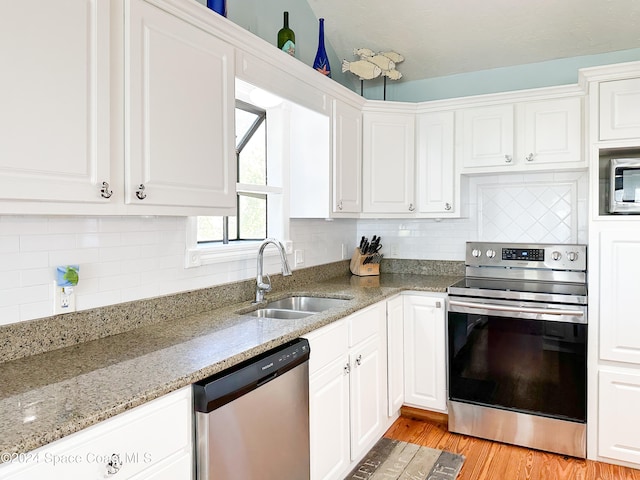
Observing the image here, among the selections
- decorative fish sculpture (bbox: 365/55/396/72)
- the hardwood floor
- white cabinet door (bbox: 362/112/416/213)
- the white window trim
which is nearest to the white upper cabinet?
white cabinet door (bbox: 362/112/416/213)

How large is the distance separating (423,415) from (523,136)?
6.39 feet

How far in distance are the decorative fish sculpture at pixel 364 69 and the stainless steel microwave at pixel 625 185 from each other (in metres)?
1.65

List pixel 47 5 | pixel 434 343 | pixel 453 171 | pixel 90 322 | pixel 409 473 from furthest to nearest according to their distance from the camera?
pixel 453 171
pixel 434 343
pixel 409 473
pixel 90 322
pixel 47 5

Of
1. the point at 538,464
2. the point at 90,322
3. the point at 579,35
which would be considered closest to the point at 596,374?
the point at 538,464

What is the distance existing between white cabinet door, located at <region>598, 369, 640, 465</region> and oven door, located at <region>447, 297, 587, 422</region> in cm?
10

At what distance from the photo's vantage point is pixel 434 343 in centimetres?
292

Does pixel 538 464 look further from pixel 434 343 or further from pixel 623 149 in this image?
pixel 623 149

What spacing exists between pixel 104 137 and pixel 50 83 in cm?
20

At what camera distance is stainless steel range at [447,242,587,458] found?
102 inches

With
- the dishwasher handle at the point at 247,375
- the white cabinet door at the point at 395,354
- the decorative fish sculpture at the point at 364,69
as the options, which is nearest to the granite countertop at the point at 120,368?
the dishwasher handle at the point at 247,375

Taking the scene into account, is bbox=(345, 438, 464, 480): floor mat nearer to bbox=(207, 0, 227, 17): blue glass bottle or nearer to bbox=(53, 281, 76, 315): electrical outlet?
bbox=(53, 281, 76, 315): electrical outlet

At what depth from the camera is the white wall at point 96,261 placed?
146 cm

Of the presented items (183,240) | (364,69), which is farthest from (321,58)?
(183,240)

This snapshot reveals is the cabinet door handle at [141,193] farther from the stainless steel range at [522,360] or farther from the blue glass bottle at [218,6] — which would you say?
the stainless steel range at [522,360]
